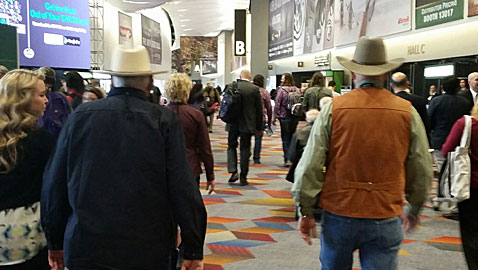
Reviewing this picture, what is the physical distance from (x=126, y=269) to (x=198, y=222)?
1.07ft

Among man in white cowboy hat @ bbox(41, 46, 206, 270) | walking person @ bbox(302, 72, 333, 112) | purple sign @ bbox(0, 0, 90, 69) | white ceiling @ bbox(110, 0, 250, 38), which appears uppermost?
white ceiling @ bbox(110, 0, 250, 38)

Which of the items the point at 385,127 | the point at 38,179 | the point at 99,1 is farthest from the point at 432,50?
the point at 99,1

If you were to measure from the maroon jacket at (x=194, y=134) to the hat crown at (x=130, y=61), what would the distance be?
183cm

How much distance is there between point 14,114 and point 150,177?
789 mm

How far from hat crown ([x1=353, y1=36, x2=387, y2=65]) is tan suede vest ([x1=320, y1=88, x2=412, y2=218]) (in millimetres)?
210

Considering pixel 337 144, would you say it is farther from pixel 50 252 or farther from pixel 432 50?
pixel 432 50

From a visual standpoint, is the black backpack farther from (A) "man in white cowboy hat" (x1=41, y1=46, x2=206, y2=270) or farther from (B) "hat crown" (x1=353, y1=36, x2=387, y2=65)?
(A) "man in white cowboy hat" (x1=41, y1=46, x2=206, y2=270)

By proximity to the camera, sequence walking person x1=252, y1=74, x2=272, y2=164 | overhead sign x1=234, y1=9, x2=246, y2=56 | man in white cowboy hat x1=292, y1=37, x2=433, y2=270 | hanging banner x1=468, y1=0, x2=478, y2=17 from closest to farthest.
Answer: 1. man in white cowboy hat x1=292, y1=37, x2=433, y2=270
2. walking person x1=252, y1=74, x2=272, y2=164
3. hanging banner x1=468, y1=0, x2=478, y2=17
4. overhead sign x1=234, y1=9, x2=246, y2=56

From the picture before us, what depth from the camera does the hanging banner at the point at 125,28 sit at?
67.5 ft

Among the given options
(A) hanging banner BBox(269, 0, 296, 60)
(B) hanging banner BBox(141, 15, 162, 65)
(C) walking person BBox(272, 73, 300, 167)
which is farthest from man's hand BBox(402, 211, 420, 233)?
(B) hanging banner BBox(141, 15, 162, 65)

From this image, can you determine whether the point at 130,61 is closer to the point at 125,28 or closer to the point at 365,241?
the point at 365,241

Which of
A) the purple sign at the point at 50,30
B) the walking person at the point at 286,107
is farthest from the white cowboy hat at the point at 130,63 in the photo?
the purple sign at the point at 50,30

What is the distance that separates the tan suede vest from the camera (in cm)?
241

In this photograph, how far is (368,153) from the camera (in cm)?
241
